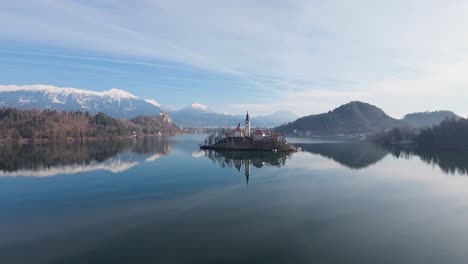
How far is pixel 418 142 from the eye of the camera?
7131 cm

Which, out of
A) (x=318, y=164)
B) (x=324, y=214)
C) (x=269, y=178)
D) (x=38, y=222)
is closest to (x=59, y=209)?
A: (x=38, y=222)

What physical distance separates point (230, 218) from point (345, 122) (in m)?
150

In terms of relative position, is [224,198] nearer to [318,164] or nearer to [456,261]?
[456,261]

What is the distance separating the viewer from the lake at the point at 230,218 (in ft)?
36.5

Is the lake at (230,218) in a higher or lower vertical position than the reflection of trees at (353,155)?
lower

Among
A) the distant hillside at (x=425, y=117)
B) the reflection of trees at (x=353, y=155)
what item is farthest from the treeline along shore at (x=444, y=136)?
the distant hillside at (x=425, y=117)

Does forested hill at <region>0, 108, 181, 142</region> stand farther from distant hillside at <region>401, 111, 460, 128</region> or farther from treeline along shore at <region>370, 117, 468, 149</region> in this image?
distant hillside at <region>401, 111, 460, 128</region>

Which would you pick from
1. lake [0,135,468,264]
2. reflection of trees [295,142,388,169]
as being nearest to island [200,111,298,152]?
reflection of trees [295,142,388,169]

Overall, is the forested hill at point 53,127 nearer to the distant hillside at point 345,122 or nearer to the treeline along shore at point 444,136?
the treeline along shore at point 444,136

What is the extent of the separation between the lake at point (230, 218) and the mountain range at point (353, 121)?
121767mm

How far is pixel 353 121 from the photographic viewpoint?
508ft

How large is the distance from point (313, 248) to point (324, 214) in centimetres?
491

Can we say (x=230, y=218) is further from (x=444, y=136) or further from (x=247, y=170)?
(x=444, y=136)

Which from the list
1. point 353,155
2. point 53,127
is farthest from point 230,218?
point 53,127
